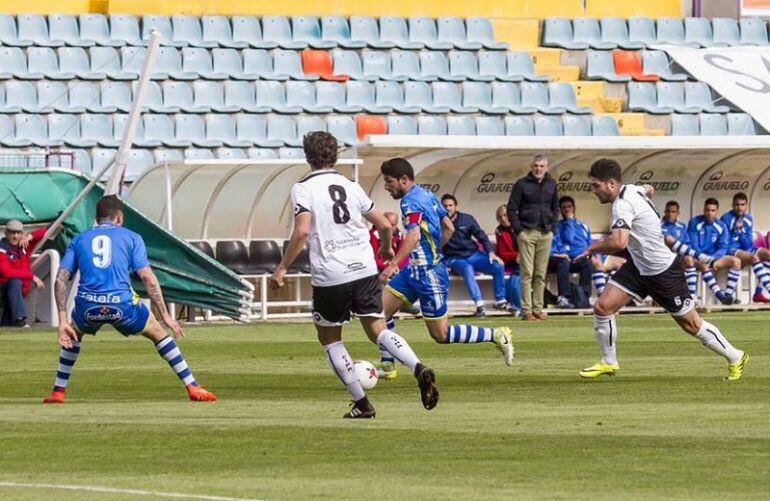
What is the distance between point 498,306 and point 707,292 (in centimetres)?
398

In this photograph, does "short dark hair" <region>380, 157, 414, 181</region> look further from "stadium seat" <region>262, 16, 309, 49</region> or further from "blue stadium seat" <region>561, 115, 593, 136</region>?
"stadium seat" <region>262, 16, 309, 49</region>

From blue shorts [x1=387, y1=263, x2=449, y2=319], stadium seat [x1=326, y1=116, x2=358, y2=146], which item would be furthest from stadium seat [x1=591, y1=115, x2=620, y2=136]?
blue shorts [x1=387, y1=263, x2=449, y2=319]

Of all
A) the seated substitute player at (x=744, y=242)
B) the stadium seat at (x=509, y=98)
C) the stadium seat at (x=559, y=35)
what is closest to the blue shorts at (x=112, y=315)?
the seated substitute player at (x=744, y=242)

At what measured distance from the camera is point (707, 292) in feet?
93.6

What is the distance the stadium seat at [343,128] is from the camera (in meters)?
29.7

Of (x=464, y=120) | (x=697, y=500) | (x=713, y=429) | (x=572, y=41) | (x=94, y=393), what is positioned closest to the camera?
(x=697, y=500)

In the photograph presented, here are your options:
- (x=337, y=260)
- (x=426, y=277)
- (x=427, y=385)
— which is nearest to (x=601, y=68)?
(x=426, y=277)

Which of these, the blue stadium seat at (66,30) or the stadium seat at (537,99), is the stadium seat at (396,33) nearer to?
the stadium seat at (537,99)

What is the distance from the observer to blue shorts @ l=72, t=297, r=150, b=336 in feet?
42.9

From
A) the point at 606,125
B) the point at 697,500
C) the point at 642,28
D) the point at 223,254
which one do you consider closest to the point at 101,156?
the point at 223,254

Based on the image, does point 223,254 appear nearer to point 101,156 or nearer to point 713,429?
point 101,156

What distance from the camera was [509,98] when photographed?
31625mm

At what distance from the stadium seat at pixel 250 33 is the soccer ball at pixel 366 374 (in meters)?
18.2

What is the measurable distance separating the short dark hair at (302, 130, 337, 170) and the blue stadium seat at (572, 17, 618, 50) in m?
22.7
